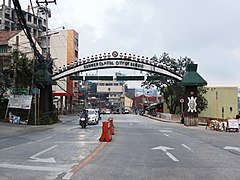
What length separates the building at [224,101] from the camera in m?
61.8

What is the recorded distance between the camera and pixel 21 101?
118 feet

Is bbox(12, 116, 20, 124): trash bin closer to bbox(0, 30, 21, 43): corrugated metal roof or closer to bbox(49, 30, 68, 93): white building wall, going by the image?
bbox(0, 30, 21, 43): corrugated metal roof

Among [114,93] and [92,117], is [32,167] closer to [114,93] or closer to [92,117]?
[92,117]

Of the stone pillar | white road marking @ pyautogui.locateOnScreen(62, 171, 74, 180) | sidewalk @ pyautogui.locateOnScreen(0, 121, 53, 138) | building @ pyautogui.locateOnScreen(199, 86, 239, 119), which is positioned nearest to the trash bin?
sidewalk @ pyautogui.locateOnScreen(0, 121, 53, 138)

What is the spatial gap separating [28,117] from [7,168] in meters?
25.9

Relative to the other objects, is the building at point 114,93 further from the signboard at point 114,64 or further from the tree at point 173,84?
the signboard at point 114,64

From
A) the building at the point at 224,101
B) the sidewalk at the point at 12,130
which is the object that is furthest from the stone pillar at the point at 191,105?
the building at the point at 224,101

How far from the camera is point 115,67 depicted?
41312 mm

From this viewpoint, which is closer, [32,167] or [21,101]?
[32,167]

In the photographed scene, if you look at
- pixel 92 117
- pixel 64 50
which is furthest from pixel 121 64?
pixel 64 50

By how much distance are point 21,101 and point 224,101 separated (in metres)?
38.2

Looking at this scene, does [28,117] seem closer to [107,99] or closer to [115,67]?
[115,67]

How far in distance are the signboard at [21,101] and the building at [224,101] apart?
35038 mm

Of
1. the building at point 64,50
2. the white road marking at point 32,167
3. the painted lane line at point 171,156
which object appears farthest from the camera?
the building at point 64,50
